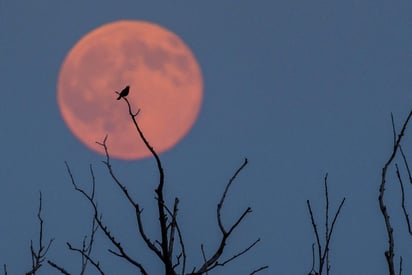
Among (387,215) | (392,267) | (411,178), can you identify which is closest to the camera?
(392,267)

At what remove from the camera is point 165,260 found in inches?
159

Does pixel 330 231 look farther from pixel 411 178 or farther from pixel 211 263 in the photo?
pixel 211 263

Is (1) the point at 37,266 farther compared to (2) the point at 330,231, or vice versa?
(1) the point at 37,266

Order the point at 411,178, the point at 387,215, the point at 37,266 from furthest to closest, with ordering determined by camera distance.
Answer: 1. the point at 37,266
2. the point at 411,178
3. the point at 387,215

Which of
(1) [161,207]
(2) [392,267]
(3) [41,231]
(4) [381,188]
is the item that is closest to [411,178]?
(4) [381,188]

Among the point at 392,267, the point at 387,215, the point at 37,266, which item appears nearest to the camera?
the point at 392,267

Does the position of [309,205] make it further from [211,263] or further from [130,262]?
[130,262]

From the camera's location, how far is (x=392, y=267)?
3.88 meters

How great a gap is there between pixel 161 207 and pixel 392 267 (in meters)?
1.59

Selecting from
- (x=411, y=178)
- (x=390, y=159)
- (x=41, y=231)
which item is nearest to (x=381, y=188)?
(x=390, y=159)

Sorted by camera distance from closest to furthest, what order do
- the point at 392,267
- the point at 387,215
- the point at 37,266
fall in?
the point at 392,267 → the point at 387,215 → the point at 37,266

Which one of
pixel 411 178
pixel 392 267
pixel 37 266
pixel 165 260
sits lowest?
pixel 392 267

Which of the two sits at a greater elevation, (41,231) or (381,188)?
(41,231)

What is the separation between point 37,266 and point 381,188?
12.9ft
